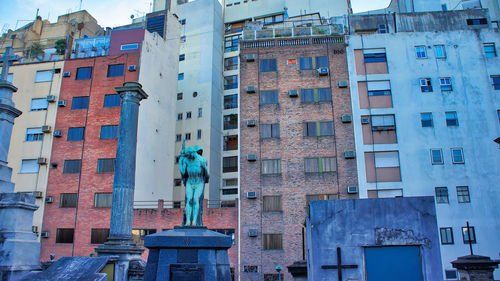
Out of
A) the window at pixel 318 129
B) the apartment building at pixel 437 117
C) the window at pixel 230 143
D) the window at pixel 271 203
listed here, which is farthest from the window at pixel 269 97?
the window at pixel 230 143

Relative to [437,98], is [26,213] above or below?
below

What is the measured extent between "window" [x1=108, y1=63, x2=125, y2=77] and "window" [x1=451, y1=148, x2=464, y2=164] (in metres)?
30.8

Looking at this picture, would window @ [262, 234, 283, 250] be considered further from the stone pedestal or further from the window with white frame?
the window with white frame

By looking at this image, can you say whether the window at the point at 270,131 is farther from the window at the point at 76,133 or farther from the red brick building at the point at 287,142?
the window at the point at 76,133

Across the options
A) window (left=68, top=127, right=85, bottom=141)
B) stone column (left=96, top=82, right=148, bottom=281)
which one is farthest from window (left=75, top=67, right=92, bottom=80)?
stone column (left=96, top=82, right=148, bottom=281)

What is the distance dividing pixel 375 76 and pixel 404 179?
30.2ft

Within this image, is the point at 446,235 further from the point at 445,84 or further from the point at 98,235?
the point at 98,235

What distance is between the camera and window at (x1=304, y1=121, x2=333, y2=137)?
34781 millimetres

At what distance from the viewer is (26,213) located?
16.8 meters

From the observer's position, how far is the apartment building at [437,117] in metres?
30.4

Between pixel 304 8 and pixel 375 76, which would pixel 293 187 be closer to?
pixel 375 76

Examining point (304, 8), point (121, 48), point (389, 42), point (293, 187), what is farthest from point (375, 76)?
point (121, 48)

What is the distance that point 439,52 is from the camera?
35000 mm

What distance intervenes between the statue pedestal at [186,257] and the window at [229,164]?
36.5m
